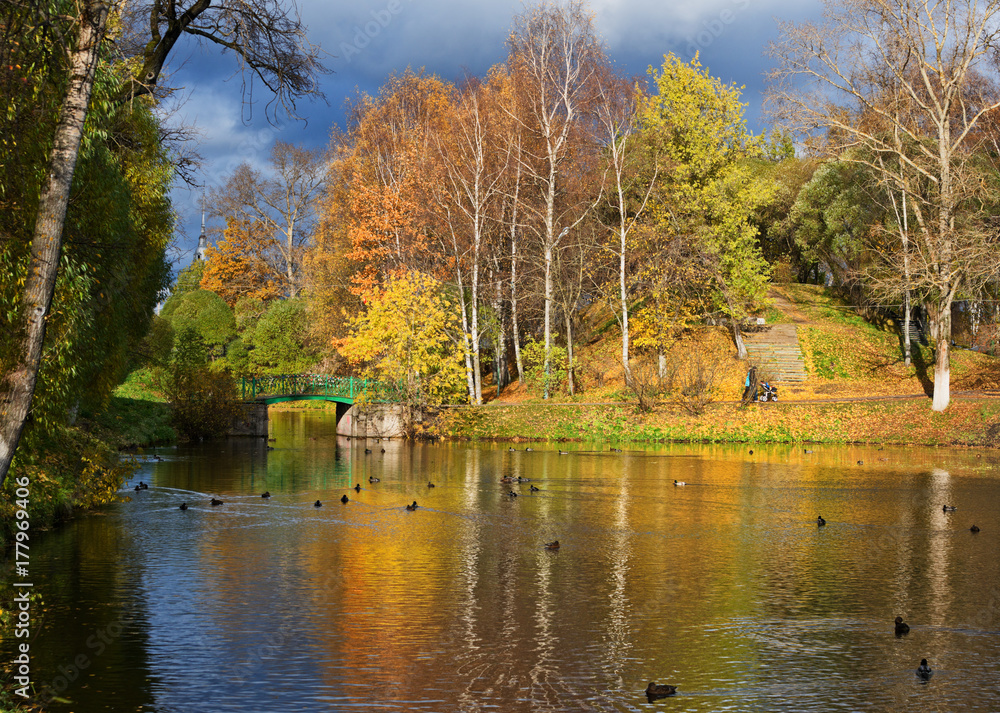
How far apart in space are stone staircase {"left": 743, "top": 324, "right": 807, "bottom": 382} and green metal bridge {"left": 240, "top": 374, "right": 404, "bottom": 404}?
19.2 meters

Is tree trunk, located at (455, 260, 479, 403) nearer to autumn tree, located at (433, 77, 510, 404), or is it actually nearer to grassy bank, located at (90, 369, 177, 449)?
autumn tree, located at (433, 77, 510, 404)

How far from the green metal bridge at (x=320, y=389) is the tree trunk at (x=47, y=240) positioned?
34894 mm

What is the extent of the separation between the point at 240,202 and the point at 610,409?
44553 mm

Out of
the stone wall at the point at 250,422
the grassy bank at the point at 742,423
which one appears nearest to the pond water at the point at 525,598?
the grassy bank at the point at 742,423

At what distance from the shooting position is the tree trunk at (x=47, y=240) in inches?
352

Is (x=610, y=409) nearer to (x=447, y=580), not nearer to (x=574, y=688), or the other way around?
(x=447, y=580)

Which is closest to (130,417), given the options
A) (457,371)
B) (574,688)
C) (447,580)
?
(457,371)

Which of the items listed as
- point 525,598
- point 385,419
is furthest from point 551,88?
point 525,598

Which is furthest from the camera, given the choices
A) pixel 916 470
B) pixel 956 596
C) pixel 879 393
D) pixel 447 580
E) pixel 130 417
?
pixel 879 393

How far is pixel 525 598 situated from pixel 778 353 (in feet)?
125

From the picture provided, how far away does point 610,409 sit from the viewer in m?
41.8

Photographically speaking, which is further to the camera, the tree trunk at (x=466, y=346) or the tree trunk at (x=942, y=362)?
the tree trunk at (x=466, y=346)

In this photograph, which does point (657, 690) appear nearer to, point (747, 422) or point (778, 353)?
point (747, 422)

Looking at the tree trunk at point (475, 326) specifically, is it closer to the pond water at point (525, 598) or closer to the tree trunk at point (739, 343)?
the tree trunk at point (739, 343)
